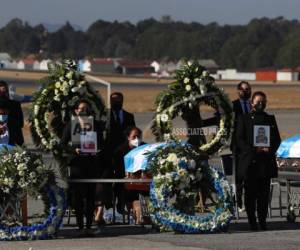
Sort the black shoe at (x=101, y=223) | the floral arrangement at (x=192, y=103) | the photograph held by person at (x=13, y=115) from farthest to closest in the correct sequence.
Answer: the floral arrangement at (x=192, y=103), the photograph held by person at (x=13, y=115), the black shoe at (x=101, y=223)

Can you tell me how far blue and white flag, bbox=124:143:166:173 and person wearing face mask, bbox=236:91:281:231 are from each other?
1.12 m

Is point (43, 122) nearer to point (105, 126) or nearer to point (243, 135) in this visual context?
point (105, 126)

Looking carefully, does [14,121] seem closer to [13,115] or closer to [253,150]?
[13,115]

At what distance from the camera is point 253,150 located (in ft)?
43.3

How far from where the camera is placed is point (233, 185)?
14.3 m

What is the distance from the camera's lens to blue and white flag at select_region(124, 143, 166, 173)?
1319 cm

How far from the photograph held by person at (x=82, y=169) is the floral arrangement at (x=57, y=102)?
706mm

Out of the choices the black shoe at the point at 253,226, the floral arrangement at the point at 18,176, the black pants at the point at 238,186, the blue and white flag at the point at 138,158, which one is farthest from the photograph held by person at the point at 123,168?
the floral arrangement at the point at 18,176

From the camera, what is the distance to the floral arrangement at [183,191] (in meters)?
12.6

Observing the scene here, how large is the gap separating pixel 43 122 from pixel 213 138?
8.13 feet

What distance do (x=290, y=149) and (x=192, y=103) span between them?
5.29ft

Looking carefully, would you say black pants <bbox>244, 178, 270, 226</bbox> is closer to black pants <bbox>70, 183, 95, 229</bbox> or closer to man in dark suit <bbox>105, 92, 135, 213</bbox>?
man in dark suit <bbox>105, 92, 135, 213</bbox>

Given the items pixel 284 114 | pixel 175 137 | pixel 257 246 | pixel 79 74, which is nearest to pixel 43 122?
pixel 79 74

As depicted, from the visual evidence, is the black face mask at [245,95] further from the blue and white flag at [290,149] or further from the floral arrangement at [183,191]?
the floral arrangement at [183,191]
